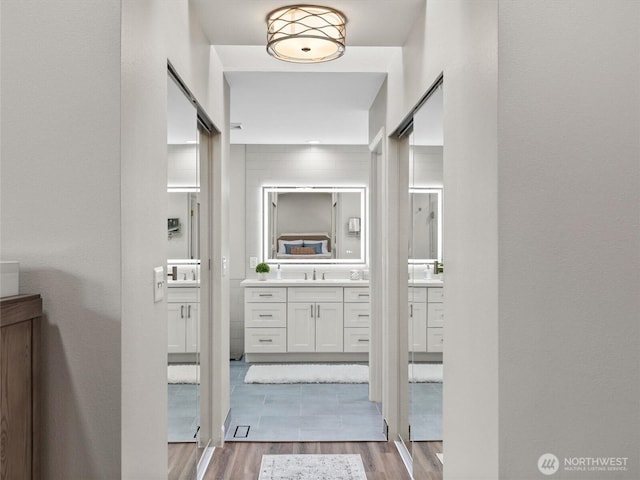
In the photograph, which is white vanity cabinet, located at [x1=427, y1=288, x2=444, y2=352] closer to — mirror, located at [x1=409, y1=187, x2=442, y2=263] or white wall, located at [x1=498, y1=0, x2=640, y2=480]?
mirror, located at [x1=409, y1=187, x2=442, y2=263]

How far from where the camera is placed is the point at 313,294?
19.6ft

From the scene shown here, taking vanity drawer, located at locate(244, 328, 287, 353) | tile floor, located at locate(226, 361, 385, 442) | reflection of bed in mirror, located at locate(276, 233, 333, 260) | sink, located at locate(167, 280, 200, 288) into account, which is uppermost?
reflection of bed in mirror, located at locate(276, 233, 333, 260)

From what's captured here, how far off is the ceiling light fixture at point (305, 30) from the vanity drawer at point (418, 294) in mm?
1296

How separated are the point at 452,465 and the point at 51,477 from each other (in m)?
1.36

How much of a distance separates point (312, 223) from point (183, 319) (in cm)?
420

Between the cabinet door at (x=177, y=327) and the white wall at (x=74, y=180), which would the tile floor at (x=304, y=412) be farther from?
the white wall at (x=74, y=180)

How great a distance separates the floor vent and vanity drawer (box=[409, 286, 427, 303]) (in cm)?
149

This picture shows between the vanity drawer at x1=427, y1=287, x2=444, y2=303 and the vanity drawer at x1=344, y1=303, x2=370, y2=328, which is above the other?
the vanity drawer at x1=427, y1=287, x2=444, y2=303

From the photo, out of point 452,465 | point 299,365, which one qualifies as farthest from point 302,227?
point 452,465

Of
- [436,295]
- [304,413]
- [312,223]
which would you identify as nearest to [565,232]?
[436,295]

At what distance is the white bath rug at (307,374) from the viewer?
5.18 meters

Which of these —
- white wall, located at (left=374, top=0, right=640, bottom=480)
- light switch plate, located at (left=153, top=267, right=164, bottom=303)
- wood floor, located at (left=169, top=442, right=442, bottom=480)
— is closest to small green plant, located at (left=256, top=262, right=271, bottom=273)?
wood floor, located at (left=169, top=442, right=442, bottom=480)

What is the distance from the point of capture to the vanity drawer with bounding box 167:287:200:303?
2289 millimetres

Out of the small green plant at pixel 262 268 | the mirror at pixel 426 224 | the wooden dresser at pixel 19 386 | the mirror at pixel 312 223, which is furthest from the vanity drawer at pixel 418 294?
the mirror at pixel 312 223
